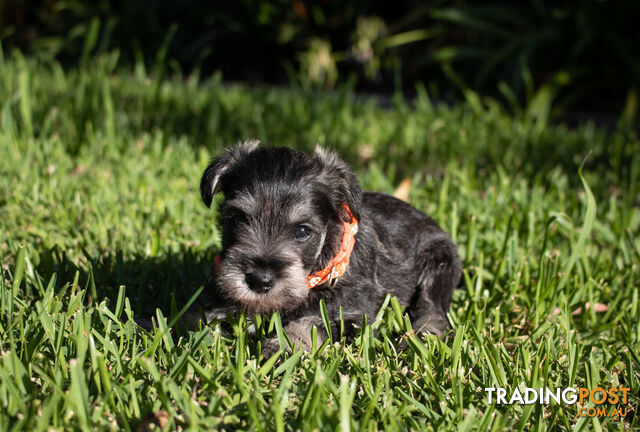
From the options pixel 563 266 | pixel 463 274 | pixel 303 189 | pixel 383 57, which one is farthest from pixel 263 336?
pixel 383 57

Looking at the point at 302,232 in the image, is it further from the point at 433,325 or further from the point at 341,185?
the point at 433,325

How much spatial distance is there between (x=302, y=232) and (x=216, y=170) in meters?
0.58

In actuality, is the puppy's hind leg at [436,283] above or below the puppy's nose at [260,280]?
below

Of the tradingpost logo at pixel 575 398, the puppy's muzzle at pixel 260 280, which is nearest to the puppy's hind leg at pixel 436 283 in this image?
the tradingpost logo at pixel 575 398

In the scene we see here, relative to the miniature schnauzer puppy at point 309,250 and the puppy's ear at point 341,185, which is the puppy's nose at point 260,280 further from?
the puppy's ear at point 341,185

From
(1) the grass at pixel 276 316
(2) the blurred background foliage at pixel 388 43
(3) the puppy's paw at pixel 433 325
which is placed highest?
(2) the blurred background foliage at pixel 388 43

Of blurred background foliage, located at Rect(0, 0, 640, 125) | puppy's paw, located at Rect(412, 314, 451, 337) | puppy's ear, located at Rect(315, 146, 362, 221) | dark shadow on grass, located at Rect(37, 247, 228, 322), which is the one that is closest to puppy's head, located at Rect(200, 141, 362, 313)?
puppy's ear, located at Rect(315, 146, 362, 221)

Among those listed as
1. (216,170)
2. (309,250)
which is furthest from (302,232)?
(216,170)

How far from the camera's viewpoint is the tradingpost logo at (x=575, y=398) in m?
2.53

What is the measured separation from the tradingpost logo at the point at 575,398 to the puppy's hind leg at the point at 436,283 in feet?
2.43

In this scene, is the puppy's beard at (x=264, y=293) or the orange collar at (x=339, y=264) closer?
the puppy's beard at (x=264, y=293)

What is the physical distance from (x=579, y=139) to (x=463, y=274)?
359 cm

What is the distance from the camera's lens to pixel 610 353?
3090mm

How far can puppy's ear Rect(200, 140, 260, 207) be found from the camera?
3.08 meters
